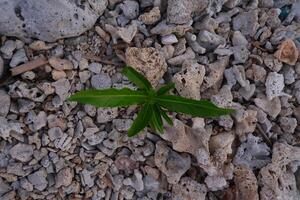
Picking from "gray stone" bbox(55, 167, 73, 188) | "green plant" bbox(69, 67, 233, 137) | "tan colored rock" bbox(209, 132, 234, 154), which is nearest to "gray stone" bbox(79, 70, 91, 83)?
"green plant" bbox(69, 67, 233, 137)

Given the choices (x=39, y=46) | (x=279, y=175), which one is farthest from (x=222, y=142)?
(x=39, y=46)

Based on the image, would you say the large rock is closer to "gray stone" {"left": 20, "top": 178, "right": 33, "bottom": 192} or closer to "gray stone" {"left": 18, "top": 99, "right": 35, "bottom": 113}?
"gray stone" {"left": 18, "top": 99, "right": 35, "bottom": 113}

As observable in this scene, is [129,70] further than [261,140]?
No

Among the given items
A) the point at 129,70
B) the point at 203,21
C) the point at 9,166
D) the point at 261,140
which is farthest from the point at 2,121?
the point at 261,140

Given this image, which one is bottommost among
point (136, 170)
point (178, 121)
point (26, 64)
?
point (136, 170)

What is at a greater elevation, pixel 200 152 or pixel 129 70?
pixel 129 70

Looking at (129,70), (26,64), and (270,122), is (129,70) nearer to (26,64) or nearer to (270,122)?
(26,64)

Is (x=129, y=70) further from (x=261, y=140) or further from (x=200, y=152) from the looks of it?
(x=261, y=140)
